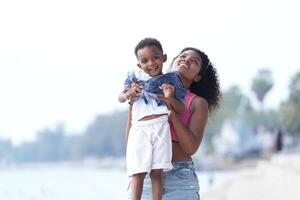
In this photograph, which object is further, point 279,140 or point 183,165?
point 279,140

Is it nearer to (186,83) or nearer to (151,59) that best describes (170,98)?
(151,59)

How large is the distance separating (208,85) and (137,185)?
2.34 feet

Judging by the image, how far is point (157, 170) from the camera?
3262mm

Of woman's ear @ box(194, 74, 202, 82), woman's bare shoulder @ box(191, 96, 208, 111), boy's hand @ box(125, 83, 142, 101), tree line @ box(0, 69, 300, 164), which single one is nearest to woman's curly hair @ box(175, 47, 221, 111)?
woman's ear @ box(194, 74, 202, 82)

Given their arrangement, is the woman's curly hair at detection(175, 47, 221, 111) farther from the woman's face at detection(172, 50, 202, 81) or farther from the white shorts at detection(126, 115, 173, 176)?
the white shorts at detection(126, 115, 173, 176)

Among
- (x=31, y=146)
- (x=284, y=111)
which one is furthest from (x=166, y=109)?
(x=31, y=146)

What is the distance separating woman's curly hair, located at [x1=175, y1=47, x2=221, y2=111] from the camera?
3672 mm

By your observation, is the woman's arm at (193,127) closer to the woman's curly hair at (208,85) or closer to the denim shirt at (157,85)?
the denim shirt at (157,85)

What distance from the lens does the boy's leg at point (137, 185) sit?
3.28 metres

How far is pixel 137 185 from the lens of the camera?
328cm

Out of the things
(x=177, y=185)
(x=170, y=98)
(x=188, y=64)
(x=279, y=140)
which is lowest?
(x=279, y=140)

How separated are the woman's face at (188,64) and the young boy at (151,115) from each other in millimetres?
199

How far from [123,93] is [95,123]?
354 feet

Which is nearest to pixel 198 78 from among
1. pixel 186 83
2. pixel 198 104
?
pixel 186 83
